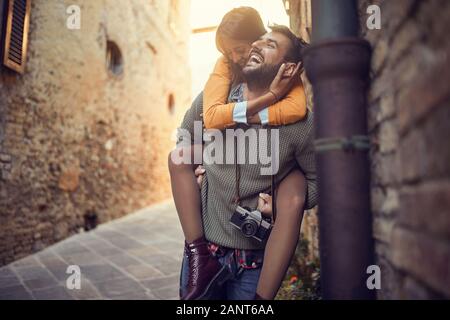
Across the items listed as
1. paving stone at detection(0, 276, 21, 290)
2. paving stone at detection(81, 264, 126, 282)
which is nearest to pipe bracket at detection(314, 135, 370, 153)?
paving stone at detection(81, 264, 126, 282)

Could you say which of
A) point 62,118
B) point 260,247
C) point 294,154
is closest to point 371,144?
point 294,154

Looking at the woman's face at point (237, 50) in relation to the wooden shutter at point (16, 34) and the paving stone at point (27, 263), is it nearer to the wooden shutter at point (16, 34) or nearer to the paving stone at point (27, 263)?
the wooden shutter at point (16, 34)

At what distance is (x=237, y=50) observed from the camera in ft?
4.77

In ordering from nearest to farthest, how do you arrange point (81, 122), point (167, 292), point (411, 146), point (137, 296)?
point (411, 146) < point (137, 296) < point (167, 292) < point (81, 122)

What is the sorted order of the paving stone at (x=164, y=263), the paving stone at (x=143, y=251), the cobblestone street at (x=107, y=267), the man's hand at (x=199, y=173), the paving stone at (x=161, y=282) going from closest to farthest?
the man's hand at (x=199, y=173) → the cobblestone street at (x=107, y=267) → the paving stone at (x=161, y=282) → the paving stone at (x=164, y=263) → the paving stone at (x=143, y=251)

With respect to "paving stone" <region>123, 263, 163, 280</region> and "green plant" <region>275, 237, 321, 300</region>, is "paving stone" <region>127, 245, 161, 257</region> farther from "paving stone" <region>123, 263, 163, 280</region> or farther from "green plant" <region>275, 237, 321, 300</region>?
"green plant" <region>275, 237, 321, 300</region>

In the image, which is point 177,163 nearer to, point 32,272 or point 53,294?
point 53,294

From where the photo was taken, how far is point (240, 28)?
4.66 feet

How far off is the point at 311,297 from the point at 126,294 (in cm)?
171

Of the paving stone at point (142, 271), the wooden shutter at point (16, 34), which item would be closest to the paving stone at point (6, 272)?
the paving stone at point (142, 271)

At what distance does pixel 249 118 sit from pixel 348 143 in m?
0.38

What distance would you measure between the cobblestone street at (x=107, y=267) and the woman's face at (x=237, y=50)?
2.52 metres

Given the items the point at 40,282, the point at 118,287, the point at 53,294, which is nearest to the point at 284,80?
the point at 118,287

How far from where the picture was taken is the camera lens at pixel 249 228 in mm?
1274
